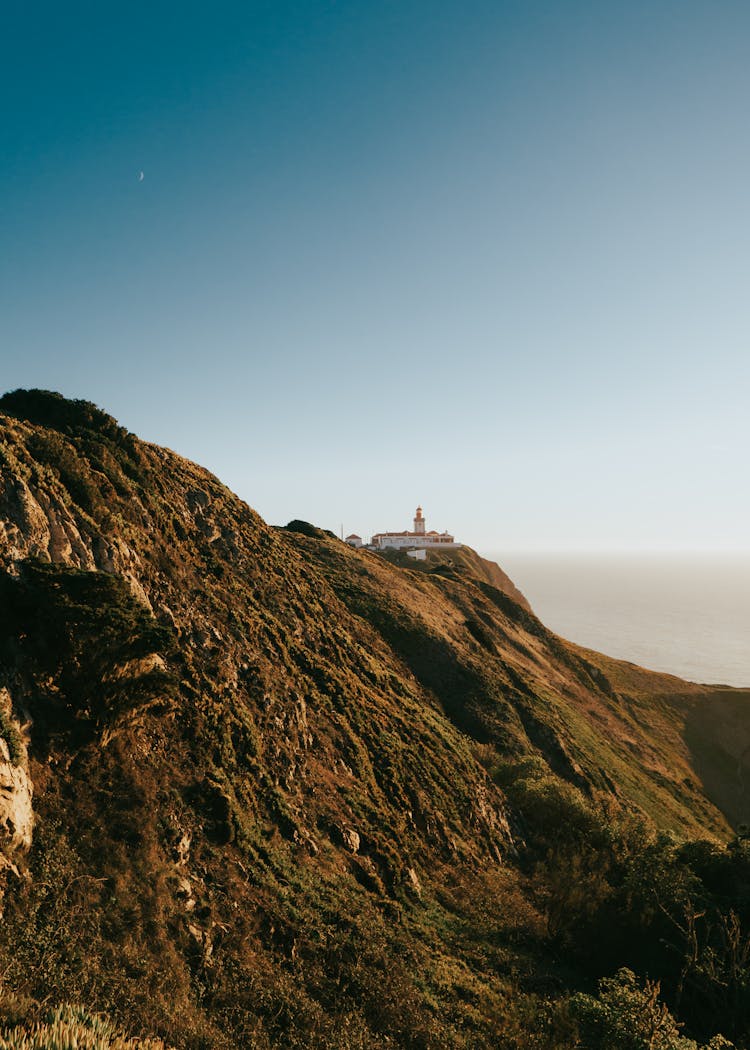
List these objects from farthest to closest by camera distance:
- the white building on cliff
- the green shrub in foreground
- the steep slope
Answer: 1. the white building on cliff
2. the steep slope
3. the green shrub in foreground

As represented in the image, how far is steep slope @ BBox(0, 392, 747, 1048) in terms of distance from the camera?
11359 millimetres

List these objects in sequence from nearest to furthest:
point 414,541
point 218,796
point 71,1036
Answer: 1. point 71,1036
2. point 218,796
3. point 414,541

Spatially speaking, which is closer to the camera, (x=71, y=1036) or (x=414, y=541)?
(x=71, y=1036)

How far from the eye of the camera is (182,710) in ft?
58.9

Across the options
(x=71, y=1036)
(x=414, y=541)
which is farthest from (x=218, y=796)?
(x=414, y=541)

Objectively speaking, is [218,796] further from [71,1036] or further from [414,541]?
[414,541]

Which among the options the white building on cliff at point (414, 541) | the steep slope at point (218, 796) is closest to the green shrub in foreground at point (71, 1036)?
the steep slope at point (218, 796)

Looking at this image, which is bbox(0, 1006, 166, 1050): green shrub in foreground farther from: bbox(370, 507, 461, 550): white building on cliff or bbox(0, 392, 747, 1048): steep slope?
bbox(370, 507, 461, 550): white building on cliff

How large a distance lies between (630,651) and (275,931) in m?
160

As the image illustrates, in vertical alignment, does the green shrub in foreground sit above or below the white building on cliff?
below

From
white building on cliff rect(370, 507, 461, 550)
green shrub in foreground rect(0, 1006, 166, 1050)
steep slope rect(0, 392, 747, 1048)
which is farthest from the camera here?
white building on cliff rect(370, 507, 461, 550)

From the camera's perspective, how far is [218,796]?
638 inches

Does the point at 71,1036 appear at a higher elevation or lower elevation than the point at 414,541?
lower

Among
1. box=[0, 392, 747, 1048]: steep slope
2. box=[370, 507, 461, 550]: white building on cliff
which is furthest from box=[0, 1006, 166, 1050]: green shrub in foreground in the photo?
box=[370, 507, 461, 550]: white building on cliff
